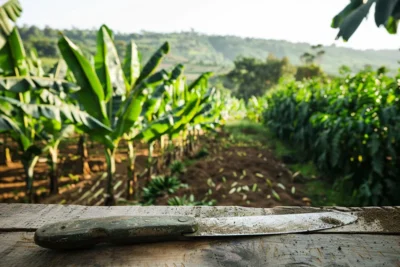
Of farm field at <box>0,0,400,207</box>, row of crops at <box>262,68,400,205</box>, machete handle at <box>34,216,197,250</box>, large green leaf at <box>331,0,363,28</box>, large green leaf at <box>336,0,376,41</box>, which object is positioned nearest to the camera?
machete handle at <box>34,216,197,250</box>

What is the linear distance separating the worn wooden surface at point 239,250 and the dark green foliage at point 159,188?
3756 millimetres

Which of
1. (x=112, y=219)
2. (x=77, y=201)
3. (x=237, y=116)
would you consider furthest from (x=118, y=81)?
(x=237, y=116)

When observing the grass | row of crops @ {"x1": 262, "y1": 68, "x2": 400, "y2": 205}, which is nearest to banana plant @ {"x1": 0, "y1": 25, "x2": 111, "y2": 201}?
row of crops @ {"x1": 262, "y1": 68, "x2": 400, "y2": 205}

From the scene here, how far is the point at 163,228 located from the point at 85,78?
9.26 ft

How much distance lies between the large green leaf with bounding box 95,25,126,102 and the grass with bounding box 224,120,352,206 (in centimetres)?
363

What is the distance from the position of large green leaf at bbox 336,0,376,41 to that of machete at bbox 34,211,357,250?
160 centimetres

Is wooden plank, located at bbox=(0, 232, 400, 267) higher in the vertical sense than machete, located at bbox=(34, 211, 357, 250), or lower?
lower

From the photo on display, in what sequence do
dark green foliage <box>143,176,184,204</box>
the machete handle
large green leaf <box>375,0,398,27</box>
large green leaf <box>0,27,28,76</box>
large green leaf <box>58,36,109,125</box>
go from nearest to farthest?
the machete handle < large green leaf <box>375,0,398,27</box> < large green leaf <box>58,36,109,125</box> < large green leaf <box>0,27,28,76</box> < dark green foliage <box>143,176,184,204</box>

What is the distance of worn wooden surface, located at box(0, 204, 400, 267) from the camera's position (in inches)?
28.2

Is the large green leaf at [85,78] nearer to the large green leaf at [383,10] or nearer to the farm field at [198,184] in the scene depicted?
the farm field at [198,184]

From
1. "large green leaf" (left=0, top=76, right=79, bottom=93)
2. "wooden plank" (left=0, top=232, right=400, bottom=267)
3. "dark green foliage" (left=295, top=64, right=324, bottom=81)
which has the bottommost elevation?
"wooden plank" (left=0, top=232, right=400, bottom=267)

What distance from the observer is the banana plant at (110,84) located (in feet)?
10.2

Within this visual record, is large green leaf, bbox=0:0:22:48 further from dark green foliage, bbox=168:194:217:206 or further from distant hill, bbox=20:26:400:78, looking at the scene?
distant hill, bbox=20:26:400:78

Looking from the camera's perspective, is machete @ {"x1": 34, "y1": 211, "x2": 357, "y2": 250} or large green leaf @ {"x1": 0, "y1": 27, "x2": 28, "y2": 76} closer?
machete @ {"x1": 34, "y1": 211, "x2": 357, "y2": 250}
